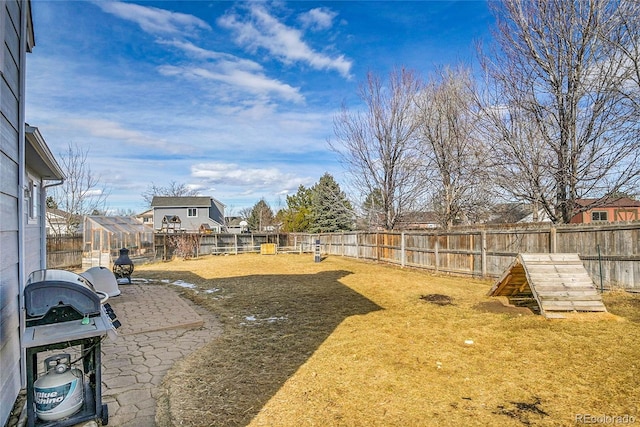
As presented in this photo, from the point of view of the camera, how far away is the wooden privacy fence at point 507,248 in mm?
6930

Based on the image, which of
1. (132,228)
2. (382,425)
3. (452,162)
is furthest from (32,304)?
(132,228)

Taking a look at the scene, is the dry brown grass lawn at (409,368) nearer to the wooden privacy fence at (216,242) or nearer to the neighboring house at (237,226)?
the wooden privacy fence at (216,242)

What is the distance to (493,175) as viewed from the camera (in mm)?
10109

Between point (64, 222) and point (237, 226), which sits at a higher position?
point (64, 222)

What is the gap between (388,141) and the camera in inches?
637

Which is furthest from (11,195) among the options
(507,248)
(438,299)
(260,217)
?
(260,217)

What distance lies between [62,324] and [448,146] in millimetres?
15042

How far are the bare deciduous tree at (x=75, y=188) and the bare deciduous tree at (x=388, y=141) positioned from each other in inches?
508

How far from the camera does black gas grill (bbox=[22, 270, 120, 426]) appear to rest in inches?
89.7

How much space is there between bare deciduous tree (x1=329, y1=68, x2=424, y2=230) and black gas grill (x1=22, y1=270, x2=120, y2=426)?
15.0 metres

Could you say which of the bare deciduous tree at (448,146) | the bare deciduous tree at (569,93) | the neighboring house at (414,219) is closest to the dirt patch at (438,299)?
the bare deciduous tree at (569,93)

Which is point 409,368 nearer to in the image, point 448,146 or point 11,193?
point 11,193

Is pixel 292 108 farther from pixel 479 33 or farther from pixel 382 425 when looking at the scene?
pixel 382 425

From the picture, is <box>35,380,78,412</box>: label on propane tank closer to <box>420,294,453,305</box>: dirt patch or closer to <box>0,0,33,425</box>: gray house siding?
<box>0,0,33,425</box>: gray house siding
